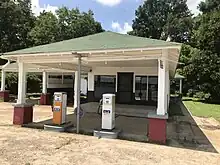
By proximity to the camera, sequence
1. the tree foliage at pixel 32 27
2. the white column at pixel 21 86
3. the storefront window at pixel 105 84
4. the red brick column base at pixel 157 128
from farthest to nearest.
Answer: the tree foliage at pixel 32 27, the storefront window at pixel 105 84, the white column at pixel 21 86, the red brick column base at pixel 157 128

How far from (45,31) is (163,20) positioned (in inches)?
1106

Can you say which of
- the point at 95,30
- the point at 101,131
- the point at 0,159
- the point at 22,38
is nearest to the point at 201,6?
the point at 95,30

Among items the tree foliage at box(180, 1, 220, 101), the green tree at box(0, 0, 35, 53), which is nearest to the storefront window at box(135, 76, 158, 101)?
the tree foliage at box(180, 1, 220, 101)

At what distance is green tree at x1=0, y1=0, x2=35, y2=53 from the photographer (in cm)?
3619

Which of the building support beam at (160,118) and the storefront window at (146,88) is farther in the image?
the storefront window at (146,88)

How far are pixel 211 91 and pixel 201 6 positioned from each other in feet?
68.6

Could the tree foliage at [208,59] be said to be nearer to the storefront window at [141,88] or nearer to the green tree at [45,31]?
the storefront window at [141,88]

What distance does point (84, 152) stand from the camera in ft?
20.6

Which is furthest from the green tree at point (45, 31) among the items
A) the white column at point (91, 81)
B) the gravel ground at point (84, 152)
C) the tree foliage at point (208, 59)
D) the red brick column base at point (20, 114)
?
the gravel ground at point (84, 152)

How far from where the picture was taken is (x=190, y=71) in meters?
25.3

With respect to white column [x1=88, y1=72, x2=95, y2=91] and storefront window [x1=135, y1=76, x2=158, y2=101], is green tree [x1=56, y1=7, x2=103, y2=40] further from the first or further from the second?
storefront window [x1=135, y1=76, x2=158, y2=101]

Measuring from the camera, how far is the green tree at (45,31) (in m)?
36.1

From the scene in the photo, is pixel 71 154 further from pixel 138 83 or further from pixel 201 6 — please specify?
pixel 201 6

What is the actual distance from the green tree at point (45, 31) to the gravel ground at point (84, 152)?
29897 millimetres
